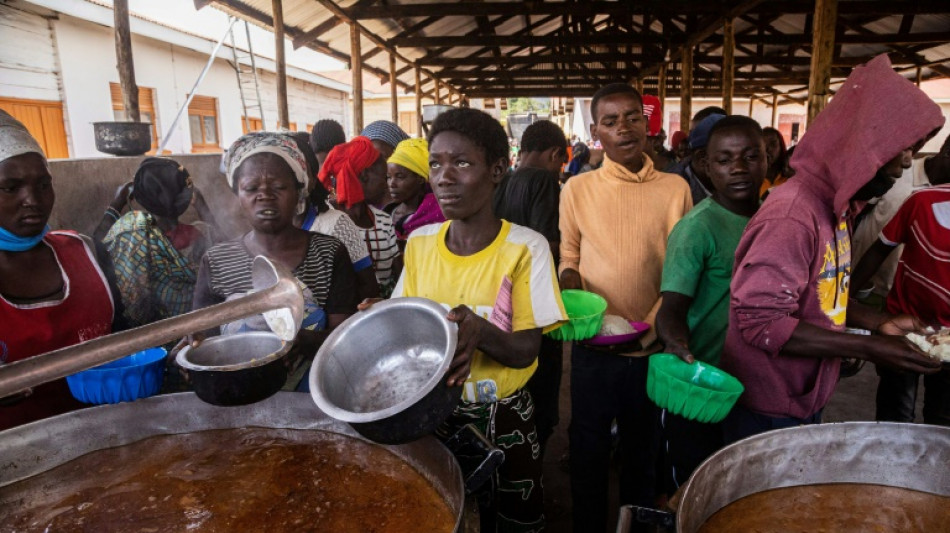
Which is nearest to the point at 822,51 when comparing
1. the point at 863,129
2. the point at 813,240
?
the point at 863,129

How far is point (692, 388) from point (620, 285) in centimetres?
88

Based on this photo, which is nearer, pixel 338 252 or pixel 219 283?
pixel 219 283

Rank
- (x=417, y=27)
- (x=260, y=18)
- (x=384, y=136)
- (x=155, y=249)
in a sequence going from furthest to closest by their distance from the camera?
1. (x=417, y=27)
2. (x=260, y=18)
3. (x=384, y=136)
4. (x=155, y=249)

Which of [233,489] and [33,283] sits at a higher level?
[33,283]

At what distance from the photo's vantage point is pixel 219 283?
1882 mm

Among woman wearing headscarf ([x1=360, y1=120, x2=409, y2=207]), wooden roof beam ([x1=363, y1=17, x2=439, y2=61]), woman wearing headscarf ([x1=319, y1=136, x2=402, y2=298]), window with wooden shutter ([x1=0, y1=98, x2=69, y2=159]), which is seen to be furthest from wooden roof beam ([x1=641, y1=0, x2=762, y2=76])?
window with wooden shutter ([x1=0, y1=98, x2=69, y2=159])

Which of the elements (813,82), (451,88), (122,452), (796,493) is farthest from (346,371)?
(451,88)

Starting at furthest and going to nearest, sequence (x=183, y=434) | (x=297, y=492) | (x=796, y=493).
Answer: (x=183, y=434)
(x=297, y=492)
(x=796, y=493)

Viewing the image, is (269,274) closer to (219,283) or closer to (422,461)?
(219,283)

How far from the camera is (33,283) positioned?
1.76m

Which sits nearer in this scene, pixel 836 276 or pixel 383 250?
pixel 836 276

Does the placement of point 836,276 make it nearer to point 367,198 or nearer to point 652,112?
point 652,112

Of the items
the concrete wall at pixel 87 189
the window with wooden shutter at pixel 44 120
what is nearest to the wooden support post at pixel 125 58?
the concrete wall at pixel 87 189

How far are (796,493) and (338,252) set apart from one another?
159cm
